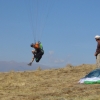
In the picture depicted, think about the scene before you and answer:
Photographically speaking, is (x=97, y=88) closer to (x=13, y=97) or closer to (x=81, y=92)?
(x=81, y=92)

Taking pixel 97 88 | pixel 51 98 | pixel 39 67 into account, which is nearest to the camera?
pixel 51 98

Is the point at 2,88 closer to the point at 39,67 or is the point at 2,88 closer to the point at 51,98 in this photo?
the point at 51,98

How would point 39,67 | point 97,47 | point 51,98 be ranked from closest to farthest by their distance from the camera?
point 51,98, point 97,47, point 39,67

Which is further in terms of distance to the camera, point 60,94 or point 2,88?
point 2,88

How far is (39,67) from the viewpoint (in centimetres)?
1997

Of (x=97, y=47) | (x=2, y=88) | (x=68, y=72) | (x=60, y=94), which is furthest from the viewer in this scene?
(x=68, y=72)

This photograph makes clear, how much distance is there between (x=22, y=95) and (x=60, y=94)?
1.07m

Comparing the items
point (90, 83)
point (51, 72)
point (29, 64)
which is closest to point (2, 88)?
point (90, 83)

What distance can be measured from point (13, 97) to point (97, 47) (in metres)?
6.09

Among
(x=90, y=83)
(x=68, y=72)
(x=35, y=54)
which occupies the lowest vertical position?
(x=90, y=83)

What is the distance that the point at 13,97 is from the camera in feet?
30.6

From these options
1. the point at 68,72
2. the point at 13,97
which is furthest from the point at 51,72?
the point at 13,97

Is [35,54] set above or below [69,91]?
above

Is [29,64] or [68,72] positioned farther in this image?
[29,64]
